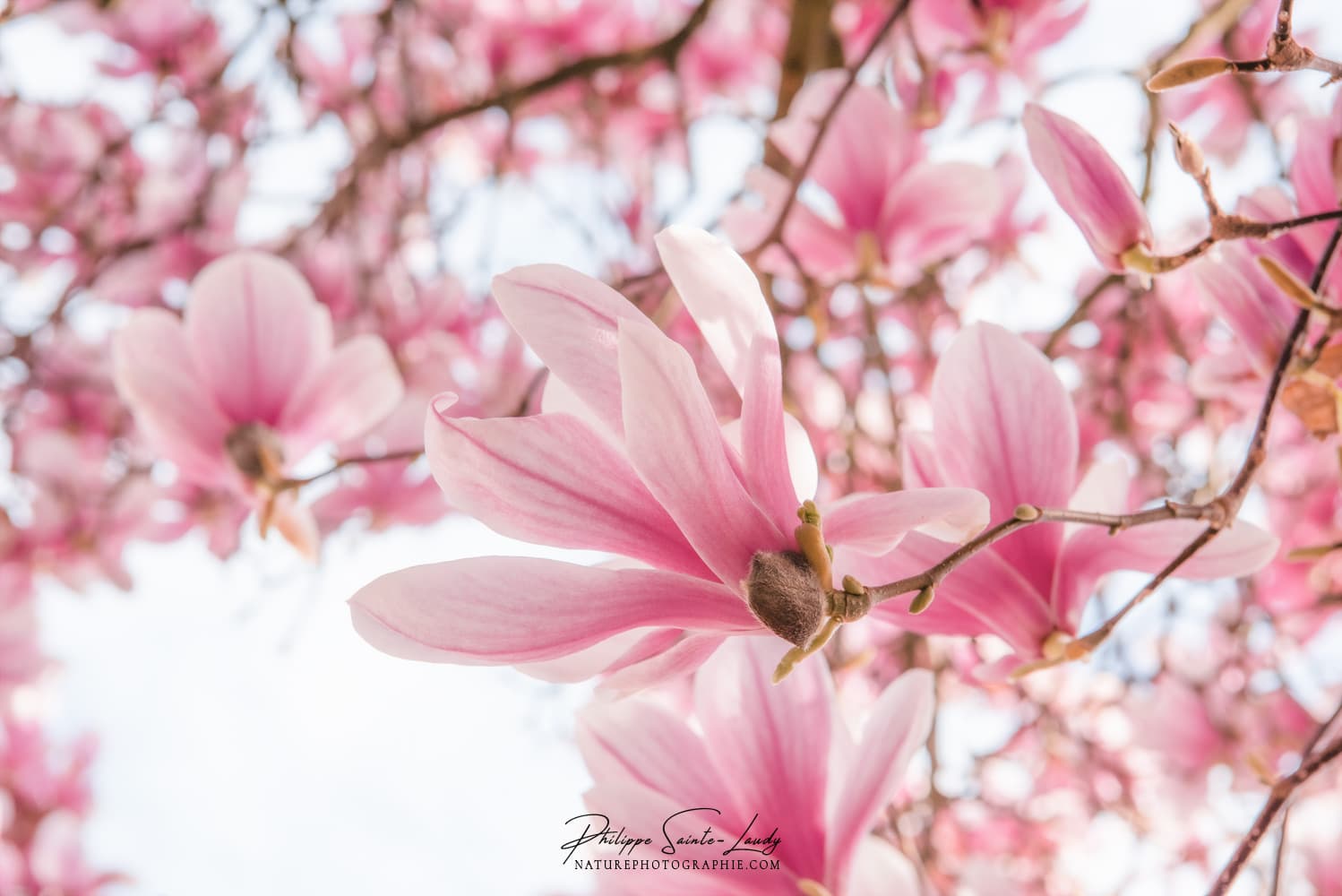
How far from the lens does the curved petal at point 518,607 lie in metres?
0.29

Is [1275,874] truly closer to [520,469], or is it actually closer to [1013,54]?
[520,469]

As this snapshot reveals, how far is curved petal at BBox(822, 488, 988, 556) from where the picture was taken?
30 cm

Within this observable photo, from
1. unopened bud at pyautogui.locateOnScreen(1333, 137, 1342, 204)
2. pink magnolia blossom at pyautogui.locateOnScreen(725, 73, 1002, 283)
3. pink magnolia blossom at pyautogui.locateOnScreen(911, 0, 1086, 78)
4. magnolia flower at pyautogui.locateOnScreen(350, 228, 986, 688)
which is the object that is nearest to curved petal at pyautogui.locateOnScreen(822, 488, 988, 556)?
magnolia flower at pyautogui.locateOnScreen(350, 228, 986, 688)

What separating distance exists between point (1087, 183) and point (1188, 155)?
0.04 metres

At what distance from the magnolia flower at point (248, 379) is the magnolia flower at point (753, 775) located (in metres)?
0.34

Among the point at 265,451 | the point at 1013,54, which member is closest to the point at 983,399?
the point at 265,451

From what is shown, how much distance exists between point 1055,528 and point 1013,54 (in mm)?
628

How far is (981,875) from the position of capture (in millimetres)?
570

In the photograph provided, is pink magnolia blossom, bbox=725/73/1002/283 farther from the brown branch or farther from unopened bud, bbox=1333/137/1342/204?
the brown branch

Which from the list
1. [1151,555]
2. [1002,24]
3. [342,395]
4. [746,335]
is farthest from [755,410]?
[1002,24]

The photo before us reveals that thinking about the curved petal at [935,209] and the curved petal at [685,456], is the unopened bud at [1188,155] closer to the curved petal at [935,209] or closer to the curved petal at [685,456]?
the curved petal at [685,456]

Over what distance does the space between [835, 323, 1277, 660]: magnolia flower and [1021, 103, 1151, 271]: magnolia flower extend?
0.06 metres

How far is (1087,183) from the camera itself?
37cm
